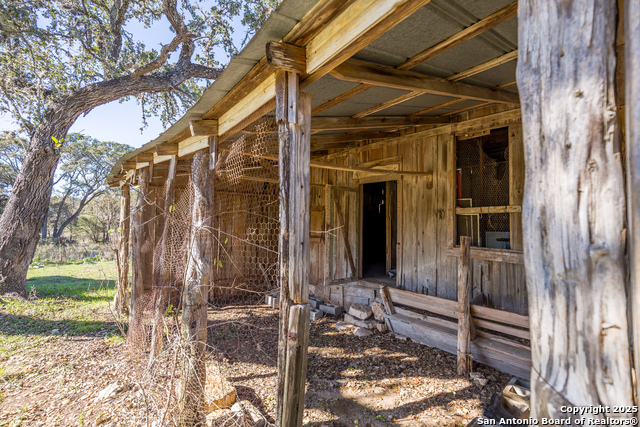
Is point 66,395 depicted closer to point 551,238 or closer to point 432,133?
point 551,238

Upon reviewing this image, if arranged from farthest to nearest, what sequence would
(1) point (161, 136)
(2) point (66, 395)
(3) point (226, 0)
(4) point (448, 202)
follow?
(3) point (226, 0)
(4) point (448, 202)
(1) point (161, 136)
(2) point (66, 395)

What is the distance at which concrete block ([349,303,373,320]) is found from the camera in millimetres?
5467

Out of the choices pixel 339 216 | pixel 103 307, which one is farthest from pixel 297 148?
pixel 103 307

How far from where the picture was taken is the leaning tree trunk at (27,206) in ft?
21.8

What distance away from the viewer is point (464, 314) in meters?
3.85

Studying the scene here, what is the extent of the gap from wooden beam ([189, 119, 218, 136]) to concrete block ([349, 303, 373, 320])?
3820mm

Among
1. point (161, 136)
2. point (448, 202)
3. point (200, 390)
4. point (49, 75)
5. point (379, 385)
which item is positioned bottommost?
point (379, 385)

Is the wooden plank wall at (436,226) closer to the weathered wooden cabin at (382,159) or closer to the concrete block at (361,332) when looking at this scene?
the weathered wooden cabin at (382,159)

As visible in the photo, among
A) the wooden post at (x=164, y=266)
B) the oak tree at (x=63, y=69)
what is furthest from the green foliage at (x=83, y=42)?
the wooden post at (x=164, y=266)

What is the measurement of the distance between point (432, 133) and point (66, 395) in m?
5.94

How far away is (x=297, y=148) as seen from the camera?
2.26 m

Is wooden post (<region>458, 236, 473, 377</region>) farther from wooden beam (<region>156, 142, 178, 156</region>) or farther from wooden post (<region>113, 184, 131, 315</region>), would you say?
wooden post (<region>113, 184, 131, 315</region>)

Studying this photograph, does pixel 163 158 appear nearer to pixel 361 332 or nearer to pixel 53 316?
pixel 53 316

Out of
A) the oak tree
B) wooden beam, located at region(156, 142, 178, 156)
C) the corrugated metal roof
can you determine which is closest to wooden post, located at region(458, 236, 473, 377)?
the corrugated metal roof
